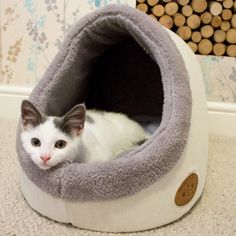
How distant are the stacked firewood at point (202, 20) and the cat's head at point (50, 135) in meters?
0.89

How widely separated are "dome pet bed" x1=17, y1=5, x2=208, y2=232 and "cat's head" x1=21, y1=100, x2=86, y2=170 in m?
0.05

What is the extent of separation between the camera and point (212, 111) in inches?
74.2

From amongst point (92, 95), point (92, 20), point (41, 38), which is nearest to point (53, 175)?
point (92, 20)

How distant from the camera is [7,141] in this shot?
170 cm

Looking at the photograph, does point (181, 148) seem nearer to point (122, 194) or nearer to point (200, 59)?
point (122, 194)

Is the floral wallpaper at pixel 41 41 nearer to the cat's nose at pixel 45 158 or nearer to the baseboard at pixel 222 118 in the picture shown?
the baseboard at pixel 222 118

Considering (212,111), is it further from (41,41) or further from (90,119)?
(41,41)

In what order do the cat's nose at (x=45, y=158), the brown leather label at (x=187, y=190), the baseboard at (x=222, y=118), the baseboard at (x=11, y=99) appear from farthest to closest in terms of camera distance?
1. the baseboard at (x=11, y=99)
2. the baseboard at (x=222, y=118)
3. the brown leather label at (x=187, y=190)
4. the cat's nose at (x=45, y=158)

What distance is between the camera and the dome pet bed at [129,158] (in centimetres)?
104

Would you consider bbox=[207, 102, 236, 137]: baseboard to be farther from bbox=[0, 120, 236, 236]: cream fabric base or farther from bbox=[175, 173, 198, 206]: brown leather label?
bbox=[175, 173, 198, 206]: brown leather label

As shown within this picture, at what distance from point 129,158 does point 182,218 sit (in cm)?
29

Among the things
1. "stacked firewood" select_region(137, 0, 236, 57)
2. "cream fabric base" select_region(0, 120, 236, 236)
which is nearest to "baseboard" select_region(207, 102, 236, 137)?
"stacked firewood" select_region(137, 0, 236, 57)

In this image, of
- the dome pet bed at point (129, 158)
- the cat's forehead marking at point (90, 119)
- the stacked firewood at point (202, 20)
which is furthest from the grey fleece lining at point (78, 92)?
the stacked firewood at point (202, 20)

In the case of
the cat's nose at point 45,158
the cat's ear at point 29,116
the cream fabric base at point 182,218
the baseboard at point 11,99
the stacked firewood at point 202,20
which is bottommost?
the baseboard at point 11,99
